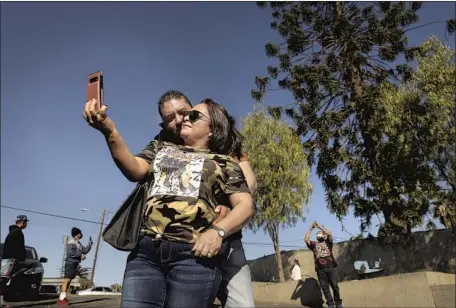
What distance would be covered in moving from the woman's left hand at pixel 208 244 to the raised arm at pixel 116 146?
0.45 m

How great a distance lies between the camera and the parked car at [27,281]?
8684 millimetres

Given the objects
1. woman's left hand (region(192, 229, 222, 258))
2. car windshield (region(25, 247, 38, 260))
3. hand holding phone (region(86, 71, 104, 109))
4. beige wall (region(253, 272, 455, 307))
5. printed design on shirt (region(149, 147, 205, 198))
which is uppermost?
car windshield (region(25, 247, 38, 260))

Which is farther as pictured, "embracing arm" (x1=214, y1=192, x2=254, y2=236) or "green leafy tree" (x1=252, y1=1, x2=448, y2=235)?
"green leafy tree" (x1=252, y1=1, x2=448, y2=235)

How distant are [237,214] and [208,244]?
8.7 inches

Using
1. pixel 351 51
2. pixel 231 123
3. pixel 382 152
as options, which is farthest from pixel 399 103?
pixel 231 123

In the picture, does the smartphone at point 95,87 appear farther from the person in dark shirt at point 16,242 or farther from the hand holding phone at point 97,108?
the person in dark shirt at point 16,242

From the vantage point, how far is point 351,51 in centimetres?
1516

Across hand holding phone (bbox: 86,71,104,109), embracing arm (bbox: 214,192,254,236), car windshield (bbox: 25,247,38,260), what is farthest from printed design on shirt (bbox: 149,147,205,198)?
car windshield (bbox: 25,247,38,260)

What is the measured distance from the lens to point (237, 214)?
1.89 meters

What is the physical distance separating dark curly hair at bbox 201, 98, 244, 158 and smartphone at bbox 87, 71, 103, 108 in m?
0.67

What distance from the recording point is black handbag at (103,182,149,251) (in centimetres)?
183

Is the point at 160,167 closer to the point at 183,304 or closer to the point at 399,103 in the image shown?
the point at 183,304

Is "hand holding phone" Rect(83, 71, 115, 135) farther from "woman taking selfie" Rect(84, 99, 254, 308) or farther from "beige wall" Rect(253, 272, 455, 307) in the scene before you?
"beige wall" Rect(253, 272, 455, 307)

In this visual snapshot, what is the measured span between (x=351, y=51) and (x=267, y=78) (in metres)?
3.27
